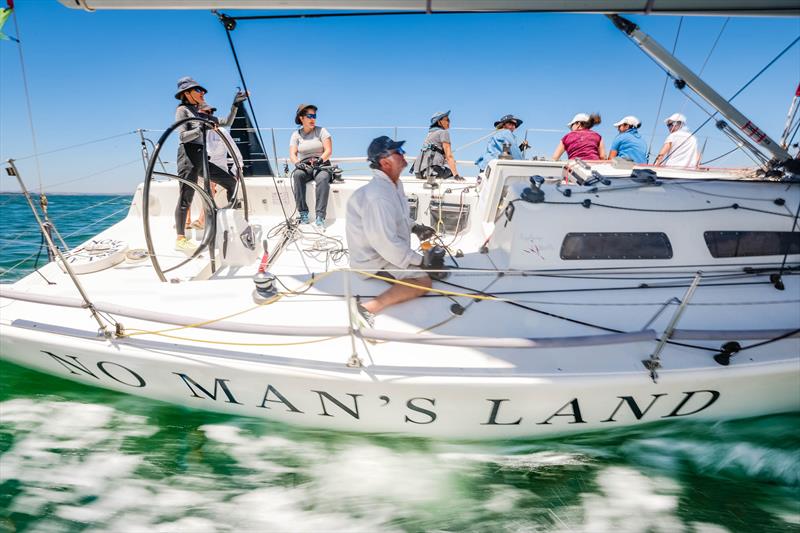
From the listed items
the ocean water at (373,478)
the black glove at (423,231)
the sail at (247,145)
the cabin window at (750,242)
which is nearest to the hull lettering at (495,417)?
the ocean water at (373,478)

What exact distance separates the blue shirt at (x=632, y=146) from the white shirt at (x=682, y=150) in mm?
455

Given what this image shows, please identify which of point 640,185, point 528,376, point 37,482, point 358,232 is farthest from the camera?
point 640,185

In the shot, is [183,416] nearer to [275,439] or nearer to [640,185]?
[275,439]

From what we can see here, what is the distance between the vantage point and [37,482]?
2.41 meters

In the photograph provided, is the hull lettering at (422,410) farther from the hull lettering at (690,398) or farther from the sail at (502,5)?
the sail at (502,5)

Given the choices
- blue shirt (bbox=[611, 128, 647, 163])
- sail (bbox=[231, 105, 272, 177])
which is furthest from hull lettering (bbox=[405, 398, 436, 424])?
sail (bbox=[231, 105, 272, 177])

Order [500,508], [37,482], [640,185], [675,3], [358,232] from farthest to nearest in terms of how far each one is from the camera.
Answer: [640,185]
[358,232]
[37,482]
[500,508]
[675,3]

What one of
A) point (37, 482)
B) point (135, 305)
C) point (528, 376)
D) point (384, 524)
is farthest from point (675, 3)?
point (37, 482)

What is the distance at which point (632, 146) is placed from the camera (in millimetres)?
5176

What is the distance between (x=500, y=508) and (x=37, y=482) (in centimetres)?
297

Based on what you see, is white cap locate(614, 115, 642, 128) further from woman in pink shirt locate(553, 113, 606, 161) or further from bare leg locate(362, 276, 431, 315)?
bare leg locate(362, 276, 431, 315)

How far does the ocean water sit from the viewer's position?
7.24 ft

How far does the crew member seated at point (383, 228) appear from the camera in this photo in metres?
2.40

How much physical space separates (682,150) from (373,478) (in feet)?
19.2
